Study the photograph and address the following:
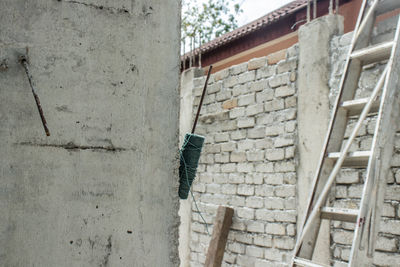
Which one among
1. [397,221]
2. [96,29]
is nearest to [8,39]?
[96,29]

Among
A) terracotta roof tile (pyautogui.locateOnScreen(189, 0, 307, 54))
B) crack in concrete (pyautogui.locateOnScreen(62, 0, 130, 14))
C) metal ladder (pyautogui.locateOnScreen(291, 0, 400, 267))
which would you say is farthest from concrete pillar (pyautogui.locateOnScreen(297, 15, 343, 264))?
terracotta roof tile (pyautogui.locateOnScreen(189, 0, 307, 54))

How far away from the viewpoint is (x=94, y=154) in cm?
162

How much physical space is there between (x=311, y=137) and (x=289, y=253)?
99 cm

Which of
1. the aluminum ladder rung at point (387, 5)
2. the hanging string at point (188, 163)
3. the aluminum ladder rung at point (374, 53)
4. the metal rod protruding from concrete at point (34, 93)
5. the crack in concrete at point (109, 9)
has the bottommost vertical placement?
the hanging string at point (188, 163)

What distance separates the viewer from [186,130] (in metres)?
5.18

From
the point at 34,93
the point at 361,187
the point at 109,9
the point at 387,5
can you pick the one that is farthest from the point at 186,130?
the point at 34,93

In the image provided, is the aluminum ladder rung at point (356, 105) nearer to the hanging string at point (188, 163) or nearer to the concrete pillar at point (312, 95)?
the concrete pillar at point (312, 95)

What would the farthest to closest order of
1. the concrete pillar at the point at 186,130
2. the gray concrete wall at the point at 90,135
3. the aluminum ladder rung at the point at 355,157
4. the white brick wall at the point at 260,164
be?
the concrete pillar at the point at 186,130 < the white brick wall at the point at 260,164 < the aluminum ladder rung at the point at 355,157 < the gray concrete wall at the point at 90,135

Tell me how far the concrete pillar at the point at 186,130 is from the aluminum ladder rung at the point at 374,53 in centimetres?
276

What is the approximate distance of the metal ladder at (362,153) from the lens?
211cm

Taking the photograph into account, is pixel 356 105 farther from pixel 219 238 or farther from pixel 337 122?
pixel 219 238

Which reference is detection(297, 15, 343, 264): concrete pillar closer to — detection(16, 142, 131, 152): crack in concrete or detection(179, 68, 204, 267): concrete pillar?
detection(179, 68, 204, 267): concrete pillar

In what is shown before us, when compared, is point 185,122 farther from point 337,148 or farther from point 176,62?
point 176,62

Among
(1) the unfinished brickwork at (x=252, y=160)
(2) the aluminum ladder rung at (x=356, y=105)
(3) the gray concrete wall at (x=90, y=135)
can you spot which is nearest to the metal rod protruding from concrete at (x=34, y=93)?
(3) the gray concrete wall at (x=90, y=135)
